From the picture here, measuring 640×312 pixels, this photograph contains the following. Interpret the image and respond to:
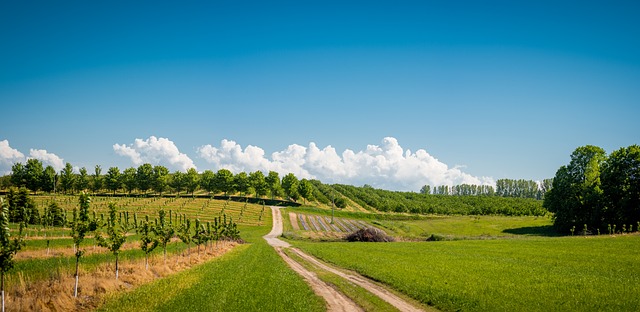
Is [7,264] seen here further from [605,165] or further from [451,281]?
[605,165]

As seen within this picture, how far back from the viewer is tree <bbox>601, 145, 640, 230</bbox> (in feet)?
238

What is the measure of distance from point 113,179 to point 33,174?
98.4 ft

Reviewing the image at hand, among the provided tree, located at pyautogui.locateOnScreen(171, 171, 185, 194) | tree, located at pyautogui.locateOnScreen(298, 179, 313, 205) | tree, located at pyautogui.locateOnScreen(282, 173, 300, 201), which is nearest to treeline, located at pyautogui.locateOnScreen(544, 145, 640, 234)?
tree, located at pyautogui.locateOnScreen(298, 179, 313, 205)

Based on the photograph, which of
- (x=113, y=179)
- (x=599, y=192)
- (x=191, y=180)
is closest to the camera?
(x=599, y=192)

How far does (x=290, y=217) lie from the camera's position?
128000 millimetres

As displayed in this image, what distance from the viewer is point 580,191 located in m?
80.9

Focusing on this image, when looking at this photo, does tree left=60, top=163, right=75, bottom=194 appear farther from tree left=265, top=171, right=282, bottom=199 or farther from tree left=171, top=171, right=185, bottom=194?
tree left=265, top=171, right=282, bottom=199

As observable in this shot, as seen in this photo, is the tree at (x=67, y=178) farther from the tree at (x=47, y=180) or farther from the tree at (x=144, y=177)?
the tree at (x=144, y=177)

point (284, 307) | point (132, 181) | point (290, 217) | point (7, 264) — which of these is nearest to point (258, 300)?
point (284, 307)

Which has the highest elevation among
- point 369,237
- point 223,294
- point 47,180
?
point 47,180

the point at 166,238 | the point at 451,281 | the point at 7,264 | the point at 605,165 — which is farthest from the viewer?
the point at 605,165

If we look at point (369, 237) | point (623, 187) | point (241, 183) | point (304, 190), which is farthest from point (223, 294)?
point (241, 183)

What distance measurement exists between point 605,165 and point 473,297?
84633 mm

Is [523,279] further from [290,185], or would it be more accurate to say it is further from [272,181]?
[272,181]
